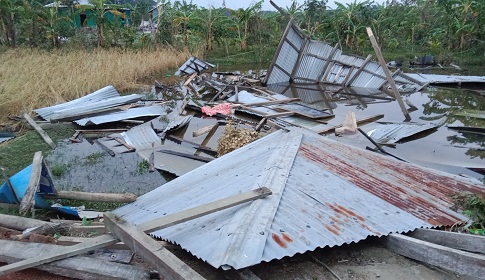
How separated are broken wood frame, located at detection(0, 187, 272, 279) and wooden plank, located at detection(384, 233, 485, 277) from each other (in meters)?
1.30

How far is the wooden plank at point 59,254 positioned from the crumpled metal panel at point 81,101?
801 centimetres

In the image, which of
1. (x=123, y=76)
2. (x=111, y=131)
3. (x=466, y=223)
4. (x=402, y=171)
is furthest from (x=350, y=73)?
(x=466, y=223)

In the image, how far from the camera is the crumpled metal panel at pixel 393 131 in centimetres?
895

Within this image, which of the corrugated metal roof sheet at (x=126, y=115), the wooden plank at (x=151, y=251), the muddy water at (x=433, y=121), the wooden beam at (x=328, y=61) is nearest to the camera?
the wooden plank at (x=151, y=251)

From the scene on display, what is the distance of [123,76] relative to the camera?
49.2 feet

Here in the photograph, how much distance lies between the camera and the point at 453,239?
3.36 metres

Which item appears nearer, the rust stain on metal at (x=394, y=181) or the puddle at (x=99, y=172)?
the rust stain on metal at (x=394, y=181)

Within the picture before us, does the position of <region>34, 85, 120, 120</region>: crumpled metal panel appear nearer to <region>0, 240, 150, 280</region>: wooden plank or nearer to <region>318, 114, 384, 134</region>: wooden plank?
<region>318, 114, 384, 134</region>: wooden plank

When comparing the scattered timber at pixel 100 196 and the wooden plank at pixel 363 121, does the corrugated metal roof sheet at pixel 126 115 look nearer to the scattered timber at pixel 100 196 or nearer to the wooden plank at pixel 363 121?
the wooden plank at pixel 363 121

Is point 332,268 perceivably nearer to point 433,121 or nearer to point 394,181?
point 394,181

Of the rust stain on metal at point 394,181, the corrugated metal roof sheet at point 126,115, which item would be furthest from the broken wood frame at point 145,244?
the corrugated metal roof sheet at point 126,115

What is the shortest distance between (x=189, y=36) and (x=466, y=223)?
2172cm

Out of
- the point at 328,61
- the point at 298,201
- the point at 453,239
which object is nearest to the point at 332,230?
the point at 298,201

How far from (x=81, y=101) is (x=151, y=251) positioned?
961 cm
